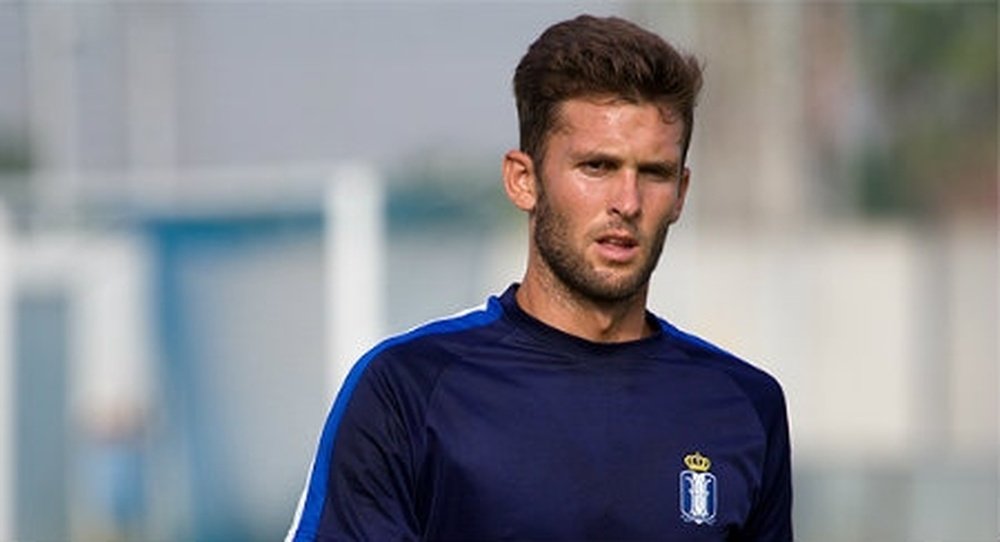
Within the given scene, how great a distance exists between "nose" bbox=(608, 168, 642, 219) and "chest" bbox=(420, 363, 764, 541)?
331 mm

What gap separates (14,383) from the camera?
1593cm

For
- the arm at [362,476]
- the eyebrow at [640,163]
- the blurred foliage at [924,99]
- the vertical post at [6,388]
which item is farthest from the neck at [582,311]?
the blurred foliage at [924,99]

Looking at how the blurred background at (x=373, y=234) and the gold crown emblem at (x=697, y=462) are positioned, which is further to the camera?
the blurred background at (x=373, y=234)

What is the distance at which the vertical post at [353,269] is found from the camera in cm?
1323

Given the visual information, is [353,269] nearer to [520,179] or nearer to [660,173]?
[520,179]

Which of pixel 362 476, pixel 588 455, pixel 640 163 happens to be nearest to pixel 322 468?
pixel 362 476

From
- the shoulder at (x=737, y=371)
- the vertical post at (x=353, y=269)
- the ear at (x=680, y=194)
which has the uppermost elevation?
the ear at (x=680, y=194)

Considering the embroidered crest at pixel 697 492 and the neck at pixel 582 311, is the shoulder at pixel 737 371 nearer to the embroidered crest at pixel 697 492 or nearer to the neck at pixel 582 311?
the neck at pixel 582 311

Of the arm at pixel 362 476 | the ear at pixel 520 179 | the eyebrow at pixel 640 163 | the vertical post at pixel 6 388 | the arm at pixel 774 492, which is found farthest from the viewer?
the vertical post at pixel 6 388

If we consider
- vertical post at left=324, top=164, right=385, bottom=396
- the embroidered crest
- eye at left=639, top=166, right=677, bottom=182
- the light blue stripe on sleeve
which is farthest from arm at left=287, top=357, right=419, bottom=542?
vertical post at left=324, top=164, right=385, bottom=396

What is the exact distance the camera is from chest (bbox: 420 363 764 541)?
176 inches

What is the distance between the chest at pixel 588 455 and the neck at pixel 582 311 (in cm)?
6

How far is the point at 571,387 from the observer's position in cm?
463

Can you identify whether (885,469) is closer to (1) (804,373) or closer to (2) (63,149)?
(1) (804,373)
